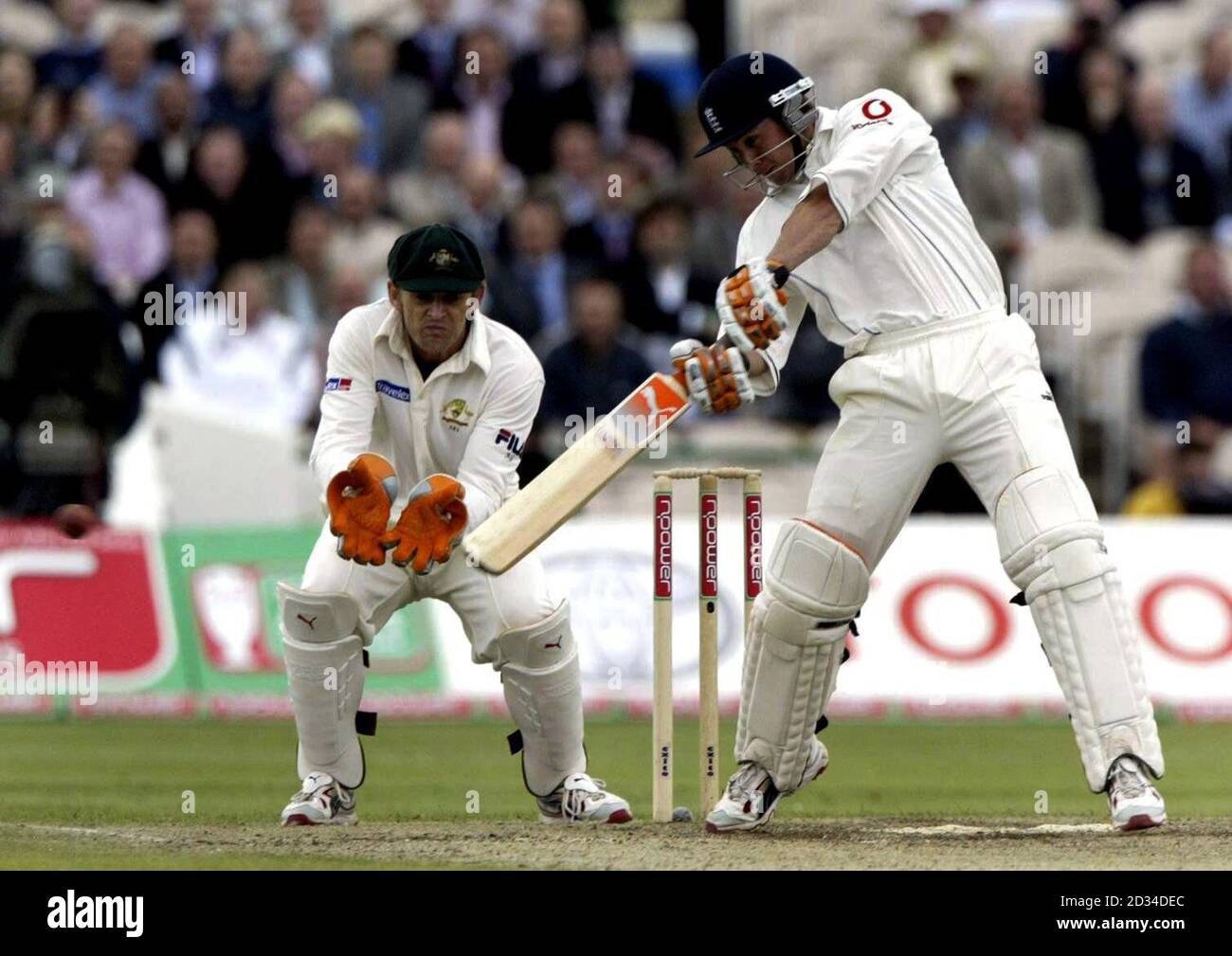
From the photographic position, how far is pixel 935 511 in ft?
46.7

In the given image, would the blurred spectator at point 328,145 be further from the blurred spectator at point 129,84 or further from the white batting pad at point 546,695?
the white batting pad at point 546,695

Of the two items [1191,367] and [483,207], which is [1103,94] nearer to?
[1191,367]

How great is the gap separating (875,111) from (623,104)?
902 centimetres

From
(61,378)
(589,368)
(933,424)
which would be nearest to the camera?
(933,424)

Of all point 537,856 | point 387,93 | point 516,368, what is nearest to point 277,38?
point 387,93

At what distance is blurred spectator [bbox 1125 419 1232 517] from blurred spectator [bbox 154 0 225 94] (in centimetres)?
659

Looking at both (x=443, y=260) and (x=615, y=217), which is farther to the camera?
(x=615, y=217)

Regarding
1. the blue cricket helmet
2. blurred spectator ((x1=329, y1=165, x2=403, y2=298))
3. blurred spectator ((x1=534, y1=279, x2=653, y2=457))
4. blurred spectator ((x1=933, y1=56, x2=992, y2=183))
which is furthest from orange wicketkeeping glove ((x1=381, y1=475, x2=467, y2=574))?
blurred spectator ((x1=933, y1=56, x2=992, y2=183))

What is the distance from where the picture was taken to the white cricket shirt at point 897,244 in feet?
24.9

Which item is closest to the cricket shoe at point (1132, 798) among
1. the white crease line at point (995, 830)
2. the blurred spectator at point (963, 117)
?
the white crease line at point (995, 830)

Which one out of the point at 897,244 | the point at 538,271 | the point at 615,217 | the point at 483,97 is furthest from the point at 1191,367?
the point at 897,244

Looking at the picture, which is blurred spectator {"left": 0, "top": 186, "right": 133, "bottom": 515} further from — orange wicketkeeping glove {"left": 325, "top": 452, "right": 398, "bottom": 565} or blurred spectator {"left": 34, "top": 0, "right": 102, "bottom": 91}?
orange wicketkeeping glove {"left": 325, "top": 452, "right": 398, "bottom": 565}

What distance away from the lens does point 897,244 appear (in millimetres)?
7598

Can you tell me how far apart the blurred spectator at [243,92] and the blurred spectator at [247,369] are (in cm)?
182
